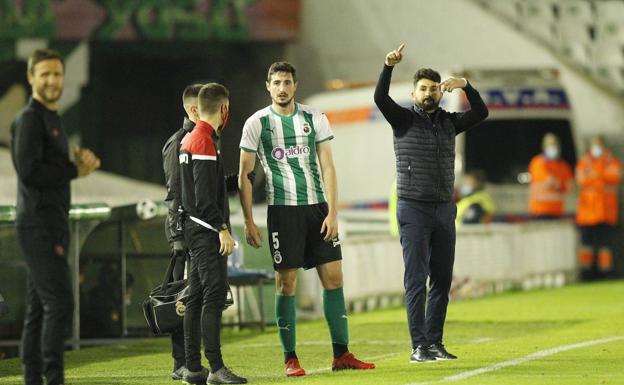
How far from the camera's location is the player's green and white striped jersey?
11289 mm

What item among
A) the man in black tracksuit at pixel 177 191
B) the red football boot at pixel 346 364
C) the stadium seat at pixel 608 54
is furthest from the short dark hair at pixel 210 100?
the stadium seat at pixel 608 54

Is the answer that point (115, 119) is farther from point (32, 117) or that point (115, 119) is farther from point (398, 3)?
point (32, 117)

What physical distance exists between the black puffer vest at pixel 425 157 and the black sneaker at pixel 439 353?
1006mm

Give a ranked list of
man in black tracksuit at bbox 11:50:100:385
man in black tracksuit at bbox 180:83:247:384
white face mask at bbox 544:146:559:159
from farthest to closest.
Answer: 1. white face mask at bbox 544:146:559:159
2. man in black tracksuit at bbox 180:83:247:384
3. man in black tracksuit at bbox 11:50:100:385

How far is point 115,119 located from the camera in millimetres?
34312

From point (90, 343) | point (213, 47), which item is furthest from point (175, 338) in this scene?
point (213, 47)

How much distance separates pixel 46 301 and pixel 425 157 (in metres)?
3.41

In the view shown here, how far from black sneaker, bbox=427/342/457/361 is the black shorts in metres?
1.07

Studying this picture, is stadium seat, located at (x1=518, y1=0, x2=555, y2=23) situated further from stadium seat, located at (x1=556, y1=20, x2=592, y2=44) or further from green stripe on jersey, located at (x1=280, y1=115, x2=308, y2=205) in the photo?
green stripe on jersey, located at (x1=280, y1=115, x2=308, y2=205)

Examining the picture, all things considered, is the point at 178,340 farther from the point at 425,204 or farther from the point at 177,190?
the point at 425,204

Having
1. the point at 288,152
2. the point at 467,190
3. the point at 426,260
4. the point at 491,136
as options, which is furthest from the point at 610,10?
the point at 288,152

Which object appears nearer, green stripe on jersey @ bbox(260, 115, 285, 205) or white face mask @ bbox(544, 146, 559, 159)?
green stripe on jersey @ bbox(260, 115, 285, 205)

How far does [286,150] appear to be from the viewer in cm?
1130

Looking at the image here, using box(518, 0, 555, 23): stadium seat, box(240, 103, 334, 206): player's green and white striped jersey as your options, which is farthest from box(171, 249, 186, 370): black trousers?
box(518, 0, 555, 23): stadium seat
